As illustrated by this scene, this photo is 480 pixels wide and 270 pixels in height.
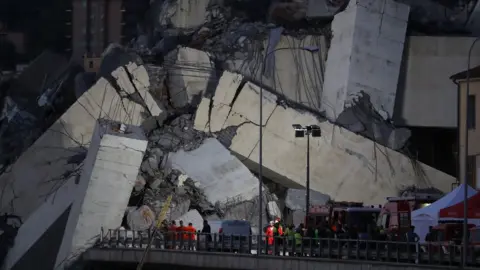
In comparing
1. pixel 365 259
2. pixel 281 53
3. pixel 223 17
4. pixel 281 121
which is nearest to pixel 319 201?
pixel 281 121

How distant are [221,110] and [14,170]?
10.3m

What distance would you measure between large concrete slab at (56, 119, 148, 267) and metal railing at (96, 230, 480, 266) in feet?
2.59

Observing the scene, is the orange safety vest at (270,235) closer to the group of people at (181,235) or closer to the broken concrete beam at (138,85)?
the group of people at (181,235)

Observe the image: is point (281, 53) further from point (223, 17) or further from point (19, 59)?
point (19, 59)

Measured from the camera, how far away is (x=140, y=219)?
51.7 m

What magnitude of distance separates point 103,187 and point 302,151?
1377 cm

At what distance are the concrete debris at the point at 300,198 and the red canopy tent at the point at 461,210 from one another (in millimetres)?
22697

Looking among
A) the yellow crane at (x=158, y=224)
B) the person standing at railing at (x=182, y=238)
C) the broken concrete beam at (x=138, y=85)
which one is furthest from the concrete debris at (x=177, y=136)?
the person standing at railing at (x=182, y=238)

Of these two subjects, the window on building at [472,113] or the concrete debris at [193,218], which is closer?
the window on building at [472,113]

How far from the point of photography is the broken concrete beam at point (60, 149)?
5856 centimetres

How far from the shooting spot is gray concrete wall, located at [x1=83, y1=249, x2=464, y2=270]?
114 feet

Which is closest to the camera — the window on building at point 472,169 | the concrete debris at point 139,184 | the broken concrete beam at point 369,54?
the window on building at point 472,169

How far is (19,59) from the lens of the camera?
→ 6650 centimetres

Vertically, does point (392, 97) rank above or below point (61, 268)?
above
